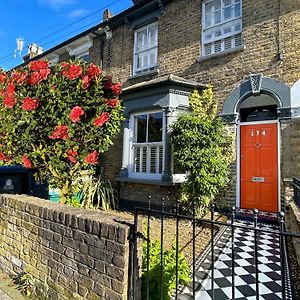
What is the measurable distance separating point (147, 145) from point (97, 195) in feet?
8.23

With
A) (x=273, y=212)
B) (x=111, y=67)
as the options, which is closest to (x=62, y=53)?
(x=111, y=67)

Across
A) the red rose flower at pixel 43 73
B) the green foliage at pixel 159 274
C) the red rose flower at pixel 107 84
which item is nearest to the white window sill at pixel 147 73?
the red rose flower at pixel 107 84

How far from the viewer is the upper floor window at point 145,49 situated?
10.1m

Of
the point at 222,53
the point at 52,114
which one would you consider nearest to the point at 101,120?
the point at 52,114

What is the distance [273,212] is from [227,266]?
337 centimetres

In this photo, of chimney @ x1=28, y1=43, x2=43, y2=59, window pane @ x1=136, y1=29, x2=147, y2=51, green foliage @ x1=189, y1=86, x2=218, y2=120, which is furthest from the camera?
chimney @ x1=28, y1=43, x2=43, y2=59

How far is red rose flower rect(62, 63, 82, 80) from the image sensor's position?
414 cm

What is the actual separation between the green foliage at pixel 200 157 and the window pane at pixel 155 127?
119cm

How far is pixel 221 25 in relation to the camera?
8234 millimetres

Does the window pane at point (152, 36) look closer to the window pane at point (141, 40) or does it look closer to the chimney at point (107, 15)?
the window pane at point (141, 40)

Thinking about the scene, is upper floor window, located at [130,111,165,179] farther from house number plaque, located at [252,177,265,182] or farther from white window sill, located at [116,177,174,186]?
house number plaque, located at [252,177,265,182]

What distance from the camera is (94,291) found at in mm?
2783

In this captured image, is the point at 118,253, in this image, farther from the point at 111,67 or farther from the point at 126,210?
the point at 111,67

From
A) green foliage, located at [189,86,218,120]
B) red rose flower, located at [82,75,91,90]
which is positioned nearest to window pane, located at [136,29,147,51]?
green foliage, located at [189,86,218,120]
